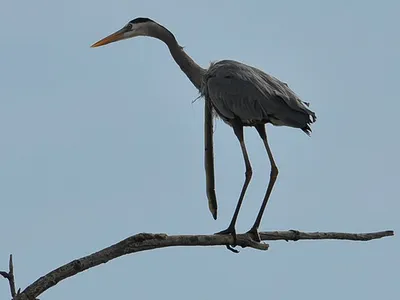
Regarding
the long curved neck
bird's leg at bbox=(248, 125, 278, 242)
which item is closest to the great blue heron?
bird's leg at bbox=(248, 125, 278, 242)

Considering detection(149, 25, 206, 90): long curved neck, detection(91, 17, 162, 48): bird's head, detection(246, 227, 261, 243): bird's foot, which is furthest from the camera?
detection(91, 17, 162, 48): bird's head

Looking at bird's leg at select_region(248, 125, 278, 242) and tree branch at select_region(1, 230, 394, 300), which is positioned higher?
bird's leg at select_region(248, 125, 278, 242)

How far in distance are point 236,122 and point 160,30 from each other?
2.00 metres

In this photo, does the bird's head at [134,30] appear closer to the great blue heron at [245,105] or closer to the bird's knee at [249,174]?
the great blue heron at [245,105]

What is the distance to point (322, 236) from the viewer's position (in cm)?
834

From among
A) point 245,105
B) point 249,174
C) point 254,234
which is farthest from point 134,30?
point 254,234

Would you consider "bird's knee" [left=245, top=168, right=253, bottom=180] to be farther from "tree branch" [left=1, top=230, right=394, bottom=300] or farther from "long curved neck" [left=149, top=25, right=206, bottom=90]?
"tree branch" [left=1, top=230, right=394, bottom=300]

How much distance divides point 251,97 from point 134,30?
2433 millimetres

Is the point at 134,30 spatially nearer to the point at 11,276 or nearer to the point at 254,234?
the point at 254,234

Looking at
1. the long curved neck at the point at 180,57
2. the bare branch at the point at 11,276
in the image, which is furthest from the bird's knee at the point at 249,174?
the bare branch at the point at 11,276

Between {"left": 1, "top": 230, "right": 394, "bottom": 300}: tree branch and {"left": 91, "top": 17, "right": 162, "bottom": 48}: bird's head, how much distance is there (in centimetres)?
403

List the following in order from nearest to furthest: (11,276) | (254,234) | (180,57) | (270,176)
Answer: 1. (11,276)
2. (254,234)
3. (270,176)
4. (180,57)

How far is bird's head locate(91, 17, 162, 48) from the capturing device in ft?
40.3

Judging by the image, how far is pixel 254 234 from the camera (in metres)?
9.68
